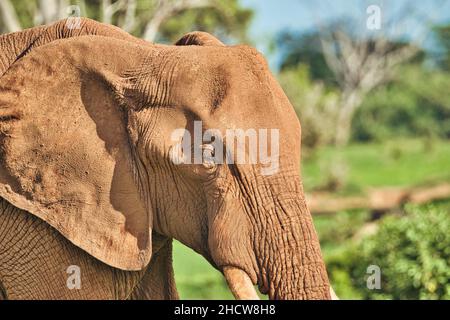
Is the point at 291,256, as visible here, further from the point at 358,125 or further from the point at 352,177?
the point at 358,125

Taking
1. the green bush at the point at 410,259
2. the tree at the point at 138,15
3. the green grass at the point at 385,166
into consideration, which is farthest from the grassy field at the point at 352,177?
the tree at the point at 138,15

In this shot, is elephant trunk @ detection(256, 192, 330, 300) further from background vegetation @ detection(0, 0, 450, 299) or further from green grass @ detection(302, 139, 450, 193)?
green grass @ detection(302, 139, 450, 193)

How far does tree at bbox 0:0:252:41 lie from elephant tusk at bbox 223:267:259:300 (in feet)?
19.0

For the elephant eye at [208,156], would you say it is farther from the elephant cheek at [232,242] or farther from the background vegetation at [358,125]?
the background vegetation at [358,125]

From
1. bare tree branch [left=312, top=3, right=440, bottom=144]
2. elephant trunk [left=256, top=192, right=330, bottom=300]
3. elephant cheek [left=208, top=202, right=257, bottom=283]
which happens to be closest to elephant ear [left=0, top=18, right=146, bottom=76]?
elephant cheek [left=208, top=202, right=257, bottom=283]

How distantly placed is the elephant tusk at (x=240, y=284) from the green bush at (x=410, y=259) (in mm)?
3459

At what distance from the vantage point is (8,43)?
473 cm

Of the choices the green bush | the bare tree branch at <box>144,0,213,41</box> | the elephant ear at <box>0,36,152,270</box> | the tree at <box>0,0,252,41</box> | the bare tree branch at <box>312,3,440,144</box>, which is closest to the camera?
the elephant ear at <box>0,36,152,270</box>

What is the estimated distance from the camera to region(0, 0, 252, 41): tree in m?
13.2

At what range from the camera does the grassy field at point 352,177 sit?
1004 centimetres

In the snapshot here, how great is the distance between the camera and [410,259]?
7574mm

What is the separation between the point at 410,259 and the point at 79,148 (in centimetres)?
401

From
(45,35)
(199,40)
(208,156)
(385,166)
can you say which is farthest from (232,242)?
(385,166)

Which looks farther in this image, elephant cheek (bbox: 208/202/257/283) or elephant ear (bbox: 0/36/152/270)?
elephant ear (bbox: 0/36/152/270)
